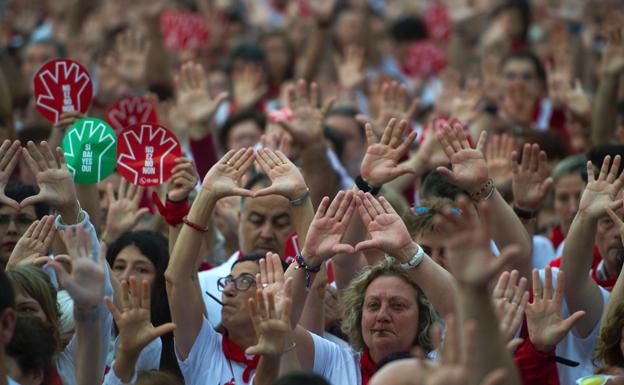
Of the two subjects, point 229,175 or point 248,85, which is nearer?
point 229,175

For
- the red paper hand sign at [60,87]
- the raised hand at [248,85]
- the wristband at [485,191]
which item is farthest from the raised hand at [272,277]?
the raised hand at [248,85]

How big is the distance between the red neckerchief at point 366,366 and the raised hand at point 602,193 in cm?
110

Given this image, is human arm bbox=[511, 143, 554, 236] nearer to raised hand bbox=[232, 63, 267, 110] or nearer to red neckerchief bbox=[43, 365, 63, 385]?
red neckerchief bbox=[43, 365, 63, 385]

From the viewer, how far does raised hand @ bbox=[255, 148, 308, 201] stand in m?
5.12

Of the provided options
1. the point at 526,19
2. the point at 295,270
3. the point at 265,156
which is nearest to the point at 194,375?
the point at 295,270

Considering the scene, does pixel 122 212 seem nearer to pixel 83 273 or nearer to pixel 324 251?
pixel 324 251

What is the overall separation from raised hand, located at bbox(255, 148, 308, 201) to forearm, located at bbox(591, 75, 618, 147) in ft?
10.1

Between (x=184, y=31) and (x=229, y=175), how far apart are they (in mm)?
6086

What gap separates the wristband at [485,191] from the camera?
5.03m

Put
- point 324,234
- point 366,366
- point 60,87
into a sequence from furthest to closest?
point 60,87 → point 366,366 → point 324,234

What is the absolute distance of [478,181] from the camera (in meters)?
5.00

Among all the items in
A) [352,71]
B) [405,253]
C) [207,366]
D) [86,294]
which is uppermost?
[352,71]

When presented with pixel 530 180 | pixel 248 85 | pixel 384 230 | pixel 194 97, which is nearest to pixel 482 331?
pixel 384 230

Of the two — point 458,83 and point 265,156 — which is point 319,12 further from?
point 265,156
